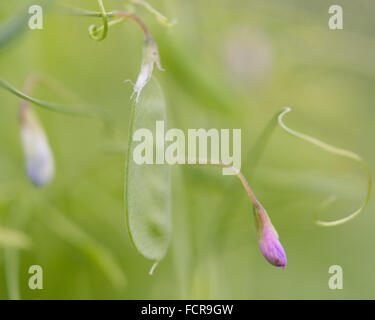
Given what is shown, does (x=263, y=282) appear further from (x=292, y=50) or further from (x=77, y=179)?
(x=292, y=50)

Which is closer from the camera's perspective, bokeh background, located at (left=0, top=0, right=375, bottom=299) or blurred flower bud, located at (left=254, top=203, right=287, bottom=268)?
blurred flower bud, located at (left=254, top=203, right=287, bottom=268)

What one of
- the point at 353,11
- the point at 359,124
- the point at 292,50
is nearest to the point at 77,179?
the point at 292,50

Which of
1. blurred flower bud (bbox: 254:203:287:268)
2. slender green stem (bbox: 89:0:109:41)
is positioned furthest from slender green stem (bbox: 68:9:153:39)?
blurred flower bud (bbox: 254:203:287:268)

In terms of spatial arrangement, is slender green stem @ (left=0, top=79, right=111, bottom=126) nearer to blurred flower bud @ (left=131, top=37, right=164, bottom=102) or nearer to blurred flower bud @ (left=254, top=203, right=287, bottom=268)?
blurred flower bud @ (left=131, top=37, right=164, bottom=102)

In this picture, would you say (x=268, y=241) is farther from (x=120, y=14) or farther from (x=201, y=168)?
(x=201, y=168)

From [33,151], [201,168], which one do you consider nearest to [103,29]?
[33,151]
